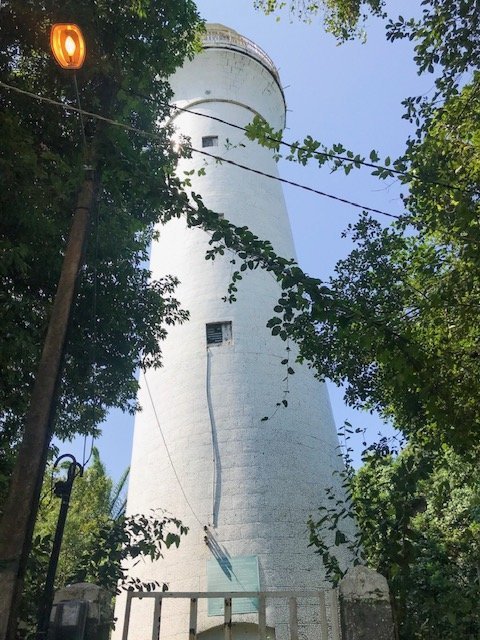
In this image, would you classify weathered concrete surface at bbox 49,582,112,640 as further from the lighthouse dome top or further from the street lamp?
the lighthouse dome top

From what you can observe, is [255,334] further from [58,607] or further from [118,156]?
[58,607]

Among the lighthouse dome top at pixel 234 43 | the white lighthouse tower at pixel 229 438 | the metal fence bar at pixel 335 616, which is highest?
the lighthouse dome top at pixel 234 43

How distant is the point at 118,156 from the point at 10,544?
3.74 meters

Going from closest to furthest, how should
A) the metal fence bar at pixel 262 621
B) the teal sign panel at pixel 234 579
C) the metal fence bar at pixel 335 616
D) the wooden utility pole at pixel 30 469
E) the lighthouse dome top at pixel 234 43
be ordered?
the wooden utility pole at pixel 30 469 < the metal fence bar at pixel 335 616 < the metal fence bar at pixel 262 621 < the teal sign panel at pixel 234 579 < the lighthouse dome top at pixel 234 43

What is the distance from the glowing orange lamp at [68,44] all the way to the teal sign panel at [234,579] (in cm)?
659

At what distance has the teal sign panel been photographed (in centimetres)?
800

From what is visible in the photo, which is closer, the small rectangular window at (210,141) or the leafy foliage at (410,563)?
the leafy foliage at (410,563)

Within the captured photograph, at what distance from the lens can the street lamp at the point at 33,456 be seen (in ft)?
11.8

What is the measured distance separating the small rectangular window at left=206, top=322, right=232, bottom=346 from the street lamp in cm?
573

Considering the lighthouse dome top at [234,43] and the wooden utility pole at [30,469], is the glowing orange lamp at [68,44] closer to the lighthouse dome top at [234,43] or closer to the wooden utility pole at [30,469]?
the wooden utility pole at [30,469]

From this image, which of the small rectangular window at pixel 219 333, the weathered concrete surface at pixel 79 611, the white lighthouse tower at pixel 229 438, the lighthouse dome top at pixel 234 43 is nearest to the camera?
the weathered concrete surface at pixel 79 611

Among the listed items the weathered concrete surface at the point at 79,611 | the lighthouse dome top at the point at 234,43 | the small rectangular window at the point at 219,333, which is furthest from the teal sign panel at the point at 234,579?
the lighthouse dome top at the point at 234,43

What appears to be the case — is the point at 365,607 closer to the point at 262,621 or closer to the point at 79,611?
the point at 262,621

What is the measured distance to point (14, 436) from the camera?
7055mm
